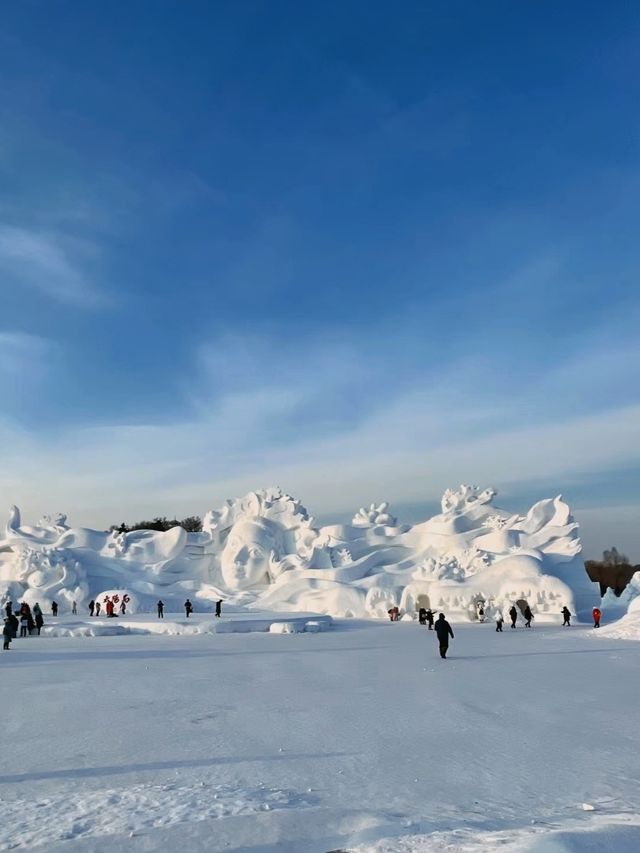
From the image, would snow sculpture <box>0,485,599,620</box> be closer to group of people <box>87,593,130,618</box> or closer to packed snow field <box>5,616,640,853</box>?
group of people <box>87,593,130,618</box>

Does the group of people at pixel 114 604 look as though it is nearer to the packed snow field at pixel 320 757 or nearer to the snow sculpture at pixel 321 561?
the snow sculpture at pixel 321 561

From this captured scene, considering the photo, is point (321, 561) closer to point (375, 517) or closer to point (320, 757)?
point (375, 517)

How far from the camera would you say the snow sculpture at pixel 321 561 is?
30.5 m

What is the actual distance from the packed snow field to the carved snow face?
2836 centimetres

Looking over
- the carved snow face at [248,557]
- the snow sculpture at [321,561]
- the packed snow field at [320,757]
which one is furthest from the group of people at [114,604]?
the packed snow field at [320,757]

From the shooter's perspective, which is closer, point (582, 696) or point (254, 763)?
point (254, 763)

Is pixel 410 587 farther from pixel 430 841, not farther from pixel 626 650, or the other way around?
pixel 430 841

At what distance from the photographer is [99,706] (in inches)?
371

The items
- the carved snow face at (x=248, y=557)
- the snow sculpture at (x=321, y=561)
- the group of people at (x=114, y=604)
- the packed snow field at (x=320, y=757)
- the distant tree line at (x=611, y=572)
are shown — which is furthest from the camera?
the distant tree line at (x=611, y=572)

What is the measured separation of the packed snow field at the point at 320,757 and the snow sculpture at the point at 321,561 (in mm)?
16787

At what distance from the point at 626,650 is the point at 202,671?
10000 mm

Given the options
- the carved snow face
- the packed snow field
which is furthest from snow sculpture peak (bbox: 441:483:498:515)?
the packed snow field

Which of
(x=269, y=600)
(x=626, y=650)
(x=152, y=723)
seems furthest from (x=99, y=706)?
(x=269, y=600)

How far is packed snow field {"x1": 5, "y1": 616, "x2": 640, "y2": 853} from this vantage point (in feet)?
15.8
